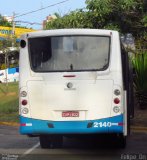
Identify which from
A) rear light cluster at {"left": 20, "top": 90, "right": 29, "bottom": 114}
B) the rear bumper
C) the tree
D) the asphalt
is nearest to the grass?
the asphalt

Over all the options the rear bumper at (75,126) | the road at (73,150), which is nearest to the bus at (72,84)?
the rear bumper at (75,126)

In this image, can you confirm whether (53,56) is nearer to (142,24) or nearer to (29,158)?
(29,158)

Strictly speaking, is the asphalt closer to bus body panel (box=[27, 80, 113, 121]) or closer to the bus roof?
bus body panel (box=[27, 80, 113, 121])

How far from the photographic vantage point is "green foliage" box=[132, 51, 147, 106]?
18797 mm

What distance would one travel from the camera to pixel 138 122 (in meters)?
17.6

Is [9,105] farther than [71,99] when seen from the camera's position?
Yes

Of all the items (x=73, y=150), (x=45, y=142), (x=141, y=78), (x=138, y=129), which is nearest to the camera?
(x=73, y=150)

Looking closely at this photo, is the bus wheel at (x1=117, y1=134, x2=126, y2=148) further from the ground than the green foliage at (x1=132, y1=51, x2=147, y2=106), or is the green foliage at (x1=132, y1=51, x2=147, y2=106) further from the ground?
the green foliage at (x1=132, y1=51, x2=147, y2=106)

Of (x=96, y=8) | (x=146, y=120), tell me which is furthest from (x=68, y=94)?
(x=96, y=8)

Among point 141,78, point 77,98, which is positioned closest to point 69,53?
point 77,98

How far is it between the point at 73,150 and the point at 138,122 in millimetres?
5676

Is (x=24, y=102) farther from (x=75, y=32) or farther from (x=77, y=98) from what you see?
(x=75, y=32)

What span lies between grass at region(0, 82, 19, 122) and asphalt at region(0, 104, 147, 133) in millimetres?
819

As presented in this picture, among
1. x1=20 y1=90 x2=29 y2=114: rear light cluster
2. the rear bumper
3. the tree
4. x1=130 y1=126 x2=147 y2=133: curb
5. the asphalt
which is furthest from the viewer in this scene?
the tree
